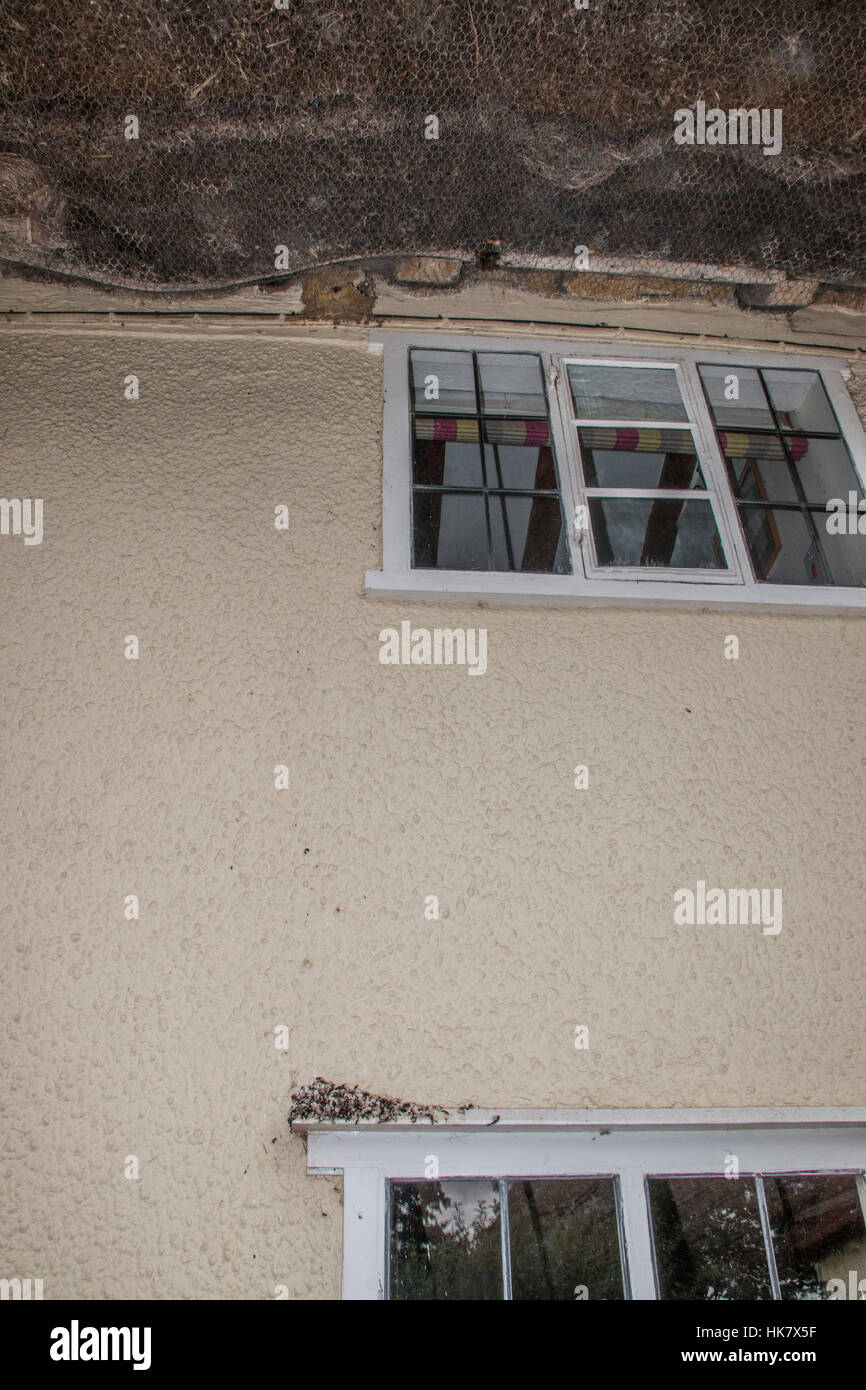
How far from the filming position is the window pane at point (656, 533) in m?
3.11

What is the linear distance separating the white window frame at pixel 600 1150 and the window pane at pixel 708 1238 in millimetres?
28

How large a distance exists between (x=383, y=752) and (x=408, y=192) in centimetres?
203

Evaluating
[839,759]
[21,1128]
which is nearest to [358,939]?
[21,1128]

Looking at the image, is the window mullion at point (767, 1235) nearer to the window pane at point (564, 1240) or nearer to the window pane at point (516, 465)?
the window pane at point (564, 1240)

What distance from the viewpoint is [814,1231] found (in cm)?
223

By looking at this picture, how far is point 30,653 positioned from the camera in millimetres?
2746

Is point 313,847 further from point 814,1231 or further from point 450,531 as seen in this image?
point 814,1231

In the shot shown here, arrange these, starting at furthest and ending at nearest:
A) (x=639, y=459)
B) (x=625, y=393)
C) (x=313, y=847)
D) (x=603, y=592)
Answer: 1. (x=625, y=393)
2. (x=639, y=459)
3. (x=603, y=592)
4. (x=313, y=847)

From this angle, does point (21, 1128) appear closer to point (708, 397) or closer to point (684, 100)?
point (708, 397)

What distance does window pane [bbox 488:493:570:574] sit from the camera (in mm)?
3062

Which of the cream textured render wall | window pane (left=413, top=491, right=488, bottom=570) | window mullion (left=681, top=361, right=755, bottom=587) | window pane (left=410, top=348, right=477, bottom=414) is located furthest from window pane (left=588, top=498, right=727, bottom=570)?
window pane (left=410, top=348, right=477, bottom=414)

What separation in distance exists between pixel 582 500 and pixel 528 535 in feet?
0.80

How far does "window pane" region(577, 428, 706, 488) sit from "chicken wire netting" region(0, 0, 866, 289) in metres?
0.69

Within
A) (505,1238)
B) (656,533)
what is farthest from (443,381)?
(505,1238)
